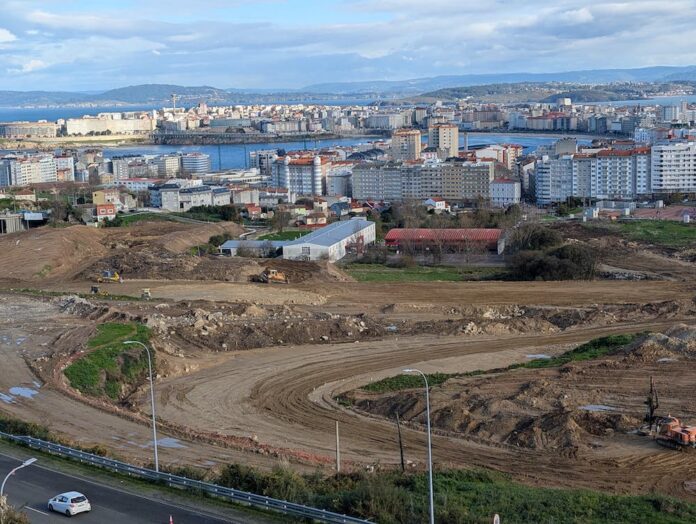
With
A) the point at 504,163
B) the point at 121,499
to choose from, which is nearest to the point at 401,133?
the point at 504,163

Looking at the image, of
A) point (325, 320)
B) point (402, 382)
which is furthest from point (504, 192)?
point (402, 382)

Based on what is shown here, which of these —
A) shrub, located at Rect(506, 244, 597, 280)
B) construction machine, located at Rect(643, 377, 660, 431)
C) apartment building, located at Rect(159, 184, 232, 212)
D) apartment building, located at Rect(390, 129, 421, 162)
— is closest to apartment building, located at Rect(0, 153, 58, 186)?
apartment building, located at Rect(159, 184, 232, 212)

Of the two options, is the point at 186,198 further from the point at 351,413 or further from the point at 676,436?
the point at 676,436

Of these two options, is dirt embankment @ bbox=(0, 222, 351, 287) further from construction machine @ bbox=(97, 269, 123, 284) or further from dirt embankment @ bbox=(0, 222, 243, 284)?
construction machine @ bbox=(97, 269, 123, 284)

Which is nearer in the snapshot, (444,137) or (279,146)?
(444,137)

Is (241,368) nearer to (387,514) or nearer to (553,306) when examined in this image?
(553,306)

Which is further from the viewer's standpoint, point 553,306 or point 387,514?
point 553,306

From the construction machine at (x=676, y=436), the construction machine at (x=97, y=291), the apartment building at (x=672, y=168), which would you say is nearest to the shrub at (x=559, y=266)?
the construction machine at (x=97, y=291)
